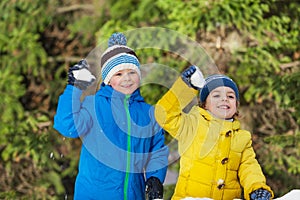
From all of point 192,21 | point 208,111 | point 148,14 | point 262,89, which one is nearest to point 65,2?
point 148,14

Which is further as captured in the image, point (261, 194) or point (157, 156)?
point (157, 156)

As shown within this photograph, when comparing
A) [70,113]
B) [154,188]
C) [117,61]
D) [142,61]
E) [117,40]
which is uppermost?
[142,61]

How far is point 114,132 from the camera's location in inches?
Answer: 126

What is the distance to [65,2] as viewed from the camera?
28.6 feet

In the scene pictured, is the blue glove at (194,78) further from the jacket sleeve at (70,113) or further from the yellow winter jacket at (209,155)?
the jacket sleeve at (70,113)

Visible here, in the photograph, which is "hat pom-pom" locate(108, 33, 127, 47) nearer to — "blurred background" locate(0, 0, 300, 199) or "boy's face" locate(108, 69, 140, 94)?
"boy's face" locate(108, 69, 140, 94)

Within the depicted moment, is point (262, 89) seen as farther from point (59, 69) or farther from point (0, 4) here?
point (0, 4)

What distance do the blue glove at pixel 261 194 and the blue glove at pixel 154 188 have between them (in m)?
0.47

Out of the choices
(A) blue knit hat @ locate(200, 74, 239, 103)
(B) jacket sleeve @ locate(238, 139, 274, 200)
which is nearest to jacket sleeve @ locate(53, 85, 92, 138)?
(A) blue knit hat @ locate(200, 74, 239, 103)

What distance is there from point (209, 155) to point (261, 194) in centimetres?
39

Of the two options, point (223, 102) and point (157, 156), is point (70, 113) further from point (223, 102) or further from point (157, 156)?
point (223, 102)

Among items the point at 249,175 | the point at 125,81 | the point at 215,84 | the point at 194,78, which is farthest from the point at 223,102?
the point at 125,81

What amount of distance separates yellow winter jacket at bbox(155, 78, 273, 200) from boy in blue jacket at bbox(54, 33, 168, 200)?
0.12m

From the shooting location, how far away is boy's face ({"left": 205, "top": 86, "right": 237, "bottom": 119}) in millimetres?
3301
